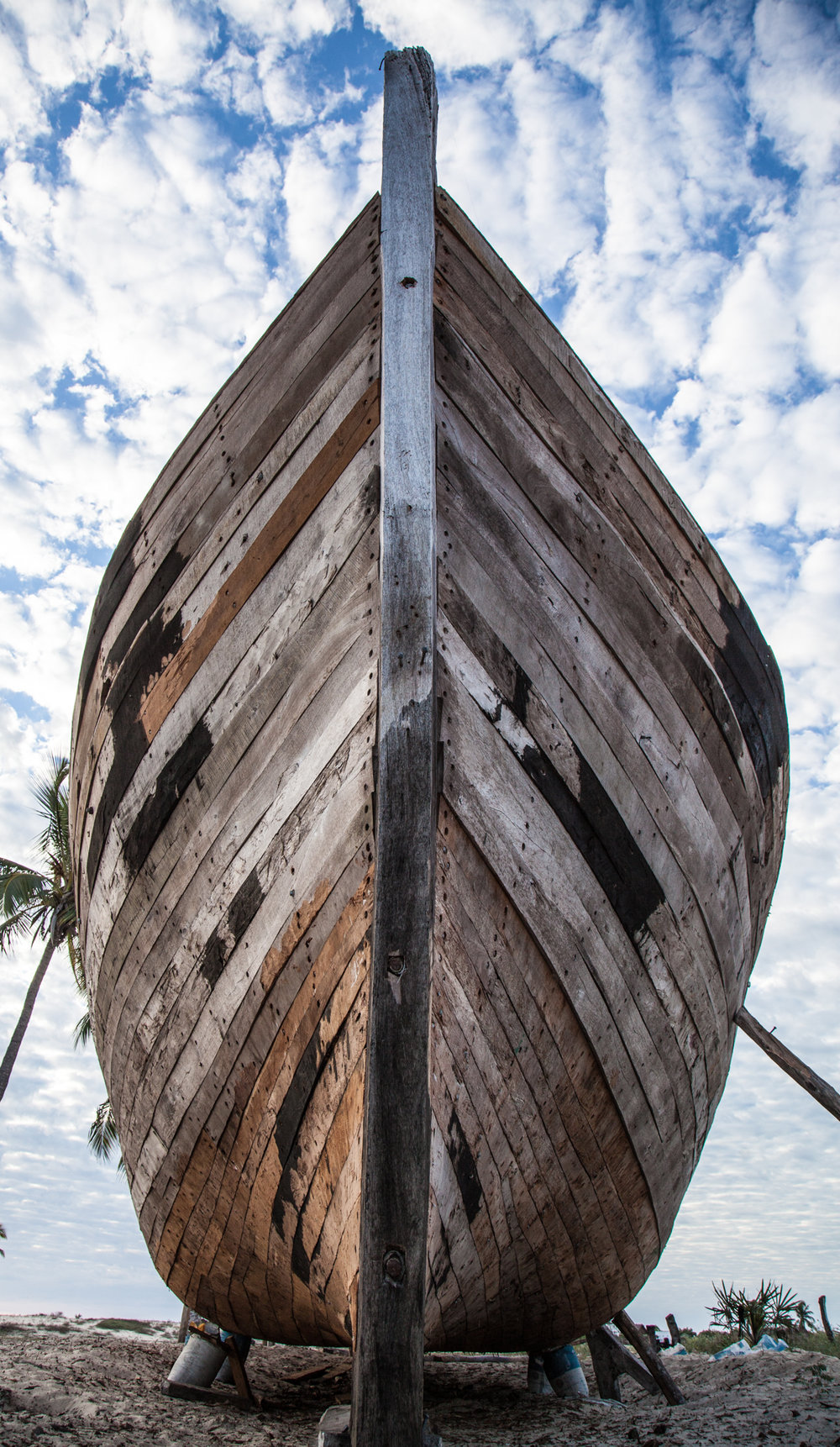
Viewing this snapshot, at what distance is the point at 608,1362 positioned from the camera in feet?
16.5

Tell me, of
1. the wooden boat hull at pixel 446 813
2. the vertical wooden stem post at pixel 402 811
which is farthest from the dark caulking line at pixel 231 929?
the vertical wooden stem post at pixel 402 811

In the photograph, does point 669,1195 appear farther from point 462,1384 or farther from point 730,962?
point 462,1384

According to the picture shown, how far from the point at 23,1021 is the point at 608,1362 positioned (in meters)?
10.9

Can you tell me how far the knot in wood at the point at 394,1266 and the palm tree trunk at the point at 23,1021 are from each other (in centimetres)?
1300

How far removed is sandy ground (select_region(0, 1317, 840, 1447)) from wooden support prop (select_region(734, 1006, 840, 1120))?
1.10m

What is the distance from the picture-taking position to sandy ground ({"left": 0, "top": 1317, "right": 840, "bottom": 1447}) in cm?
291

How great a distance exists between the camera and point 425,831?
1.98 m

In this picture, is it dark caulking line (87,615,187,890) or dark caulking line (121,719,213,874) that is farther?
dark caulking line (87,615,187,890)

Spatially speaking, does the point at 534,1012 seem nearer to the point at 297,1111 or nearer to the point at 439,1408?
the point at 297,1111

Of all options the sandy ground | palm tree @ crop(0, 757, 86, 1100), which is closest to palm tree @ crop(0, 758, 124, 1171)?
palm tree @ crop(0, 757, 86, 1100)

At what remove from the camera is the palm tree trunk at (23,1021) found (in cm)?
1249

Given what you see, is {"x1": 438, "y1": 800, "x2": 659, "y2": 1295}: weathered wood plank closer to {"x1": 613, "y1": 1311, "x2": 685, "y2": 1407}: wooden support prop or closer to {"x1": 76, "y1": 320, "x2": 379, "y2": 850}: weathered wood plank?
{"x1": 76, "y1": 320, "x2": 379, "y2": 850}: weathered wood plank

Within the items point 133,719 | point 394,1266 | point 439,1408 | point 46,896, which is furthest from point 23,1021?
point 394,1266

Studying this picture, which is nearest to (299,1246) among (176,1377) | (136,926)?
(136,926)
